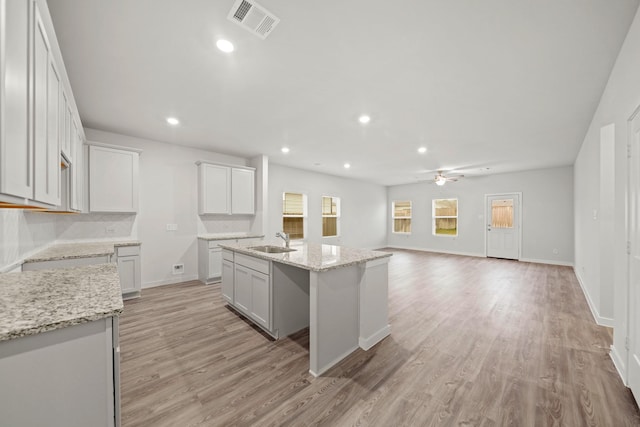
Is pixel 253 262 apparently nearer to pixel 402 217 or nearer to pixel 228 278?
pixel 228 278

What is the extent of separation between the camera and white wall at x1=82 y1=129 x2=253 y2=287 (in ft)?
13.7

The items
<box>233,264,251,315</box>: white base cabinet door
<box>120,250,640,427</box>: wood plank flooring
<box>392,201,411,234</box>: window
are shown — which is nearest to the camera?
<box>120,250,640,427</box>: wood plank flooring

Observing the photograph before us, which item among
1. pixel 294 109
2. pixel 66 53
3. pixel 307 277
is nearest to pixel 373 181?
pixel 294 109

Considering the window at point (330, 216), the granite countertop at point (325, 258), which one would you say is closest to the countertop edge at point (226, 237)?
the granite countertop at point (325, 258)

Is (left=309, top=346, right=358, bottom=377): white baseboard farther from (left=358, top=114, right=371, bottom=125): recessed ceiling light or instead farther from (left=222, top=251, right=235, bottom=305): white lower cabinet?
(left=358, top=114, right=371, bottom=125): recessed ceiling light

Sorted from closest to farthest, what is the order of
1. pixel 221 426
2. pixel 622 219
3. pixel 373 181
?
pixel 221 426 < pixel 622 219 < pixel 373 181

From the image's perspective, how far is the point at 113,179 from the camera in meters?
3.87

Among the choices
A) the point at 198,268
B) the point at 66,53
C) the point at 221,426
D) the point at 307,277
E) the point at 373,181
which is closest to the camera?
the point at 221,426

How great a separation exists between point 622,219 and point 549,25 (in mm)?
1604

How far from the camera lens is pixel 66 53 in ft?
7.16

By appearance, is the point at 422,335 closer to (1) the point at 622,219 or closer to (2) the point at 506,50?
(1) the point at 622,219

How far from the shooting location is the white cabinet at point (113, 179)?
3.71 m

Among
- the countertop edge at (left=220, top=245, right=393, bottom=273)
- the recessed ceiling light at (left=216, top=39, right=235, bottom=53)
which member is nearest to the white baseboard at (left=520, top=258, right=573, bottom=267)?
the countertop edge at (left=220, top=245, right=393, bottom=273)

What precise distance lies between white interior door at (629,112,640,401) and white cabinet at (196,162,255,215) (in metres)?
5.27
